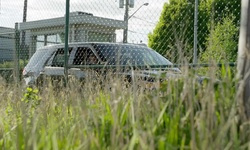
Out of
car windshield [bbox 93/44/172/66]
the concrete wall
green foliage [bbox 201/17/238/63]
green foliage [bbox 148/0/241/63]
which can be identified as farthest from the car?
the concrete wall

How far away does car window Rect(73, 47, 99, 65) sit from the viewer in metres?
7.46

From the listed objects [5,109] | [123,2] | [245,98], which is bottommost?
[5,109]

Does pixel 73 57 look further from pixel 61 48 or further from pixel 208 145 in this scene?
pixel 208 145

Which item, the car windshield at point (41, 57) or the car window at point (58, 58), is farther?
the car windshield at point (41, 57)

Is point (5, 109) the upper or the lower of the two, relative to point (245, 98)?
lower

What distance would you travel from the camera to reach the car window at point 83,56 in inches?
294

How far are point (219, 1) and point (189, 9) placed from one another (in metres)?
2.48

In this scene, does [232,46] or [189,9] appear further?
[189,9]

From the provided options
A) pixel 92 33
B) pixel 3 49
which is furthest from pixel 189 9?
pixel 3 49

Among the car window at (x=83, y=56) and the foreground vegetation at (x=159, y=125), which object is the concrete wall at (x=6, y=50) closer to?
the car window at (x=83, y=56)

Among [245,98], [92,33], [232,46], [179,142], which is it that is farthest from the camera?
[92,33]

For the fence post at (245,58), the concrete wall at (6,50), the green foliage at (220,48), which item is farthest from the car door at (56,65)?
the concrete wall at (6,50)

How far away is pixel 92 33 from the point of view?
893 cm

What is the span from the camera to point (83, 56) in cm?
780
